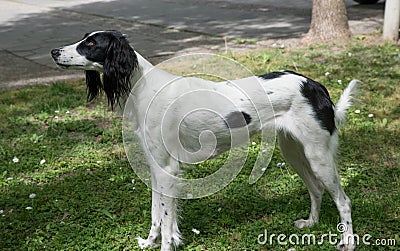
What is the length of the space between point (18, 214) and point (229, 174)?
5.63ft

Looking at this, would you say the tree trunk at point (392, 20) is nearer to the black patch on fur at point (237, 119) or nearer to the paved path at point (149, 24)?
the paved path at point (149, 24)

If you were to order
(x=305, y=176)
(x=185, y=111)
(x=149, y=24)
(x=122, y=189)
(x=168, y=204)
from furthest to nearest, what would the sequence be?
(x=149, y=24)
(x=122, y=189)
(x=305, y=176)
(x=168, y=204)
(x=185, y=111)

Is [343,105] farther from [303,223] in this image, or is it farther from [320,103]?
[303,223]

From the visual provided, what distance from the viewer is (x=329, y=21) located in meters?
8.98

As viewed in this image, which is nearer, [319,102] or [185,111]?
[185,111]

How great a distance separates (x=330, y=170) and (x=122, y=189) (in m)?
1.92

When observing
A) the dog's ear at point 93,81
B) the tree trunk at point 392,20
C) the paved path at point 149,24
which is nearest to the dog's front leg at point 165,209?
the dog's ear at point 93,81

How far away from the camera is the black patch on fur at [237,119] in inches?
135

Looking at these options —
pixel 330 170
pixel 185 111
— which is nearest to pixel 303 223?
pixel 330 170

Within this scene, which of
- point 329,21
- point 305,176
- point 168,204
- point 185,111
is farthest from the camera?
point 329,21

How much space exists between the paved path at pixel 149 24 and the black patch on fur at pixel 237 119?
213 inches

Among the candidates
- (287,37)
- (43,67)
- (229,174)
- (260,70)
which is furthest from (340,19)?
(229,174)

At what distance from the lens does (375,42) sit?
897cm

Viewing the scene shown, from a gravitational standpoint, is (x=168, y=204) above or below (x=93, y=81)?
below
